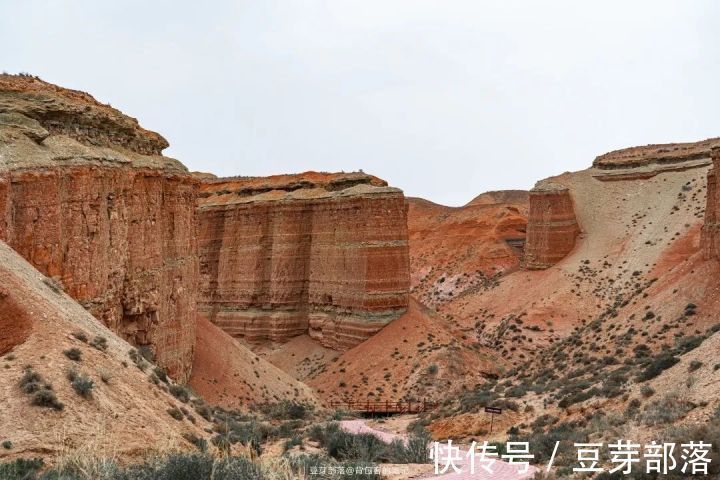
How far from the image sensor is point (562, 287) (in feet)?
173

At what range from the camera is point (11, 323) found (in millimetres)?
14805

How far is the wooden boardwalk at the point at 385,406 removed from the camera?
3438cm

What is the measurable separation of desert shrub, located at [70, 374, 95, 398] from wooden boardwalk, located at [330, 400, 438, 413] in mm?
21668

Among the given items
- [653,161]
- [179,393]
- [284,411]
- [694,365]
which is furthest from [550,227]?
[179,393]

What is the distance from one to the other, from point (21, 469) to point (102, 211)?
11.9 meters

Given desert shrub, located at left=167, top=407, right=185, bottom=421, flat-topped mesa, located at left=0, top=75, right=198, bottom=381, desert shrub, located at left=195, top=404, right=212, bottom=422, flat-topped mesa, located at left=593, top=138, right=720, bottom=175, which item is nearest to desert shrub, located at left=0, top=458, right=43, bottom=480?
desert shrub, located at left=167, top=407, right=185, bottom=421

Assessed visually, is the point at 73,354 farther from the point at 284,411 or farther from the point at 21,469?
the point at 284,411

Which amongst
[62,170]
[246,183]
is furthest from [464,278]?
[62,170]

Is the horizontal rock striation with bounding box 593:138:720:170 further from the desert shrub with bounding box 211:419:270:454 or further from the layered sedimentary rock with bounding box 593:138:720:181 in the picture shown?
the desert shrub with bounding box 211:419:270:454

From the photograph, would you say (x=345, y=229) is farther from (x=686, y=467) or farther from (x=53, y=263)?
(x=686, y=467)

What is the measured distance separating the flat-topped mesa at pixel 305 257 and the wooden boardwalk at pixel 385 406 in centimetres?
604

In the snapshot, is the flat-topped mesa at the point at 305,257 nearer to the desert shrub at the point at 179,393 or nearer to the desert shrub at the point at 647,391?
the desert shrub at the point at 647,391

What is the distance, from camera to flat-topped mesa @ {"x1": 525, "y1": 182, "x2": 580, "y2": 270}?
58500 millimetres

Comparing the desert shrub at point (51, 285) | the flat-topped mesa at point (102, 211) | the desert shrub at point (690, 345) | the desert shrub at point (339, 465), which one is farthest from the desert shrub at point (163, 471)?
the desert shrub at point (690, 345)
